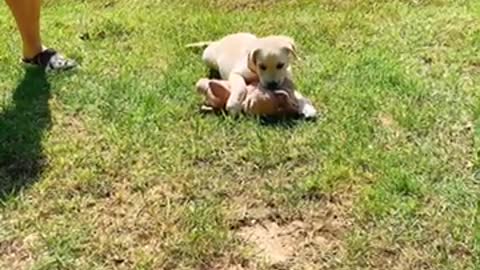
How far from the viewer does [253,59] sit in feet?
12.0

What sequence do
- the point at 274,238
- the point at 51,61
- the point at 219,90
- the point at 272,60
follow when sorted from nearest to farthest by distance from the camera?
the point at 274,238 < the point at 272,60 < the point at 219,90 < the point at 51,61

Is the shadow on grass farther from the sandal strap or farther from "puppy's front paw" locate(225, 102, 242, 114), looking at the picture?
"puppy's front paw" locate(225, 102, 242, 114)

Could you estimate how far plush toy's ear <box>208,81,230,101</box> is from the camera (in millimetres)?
3697

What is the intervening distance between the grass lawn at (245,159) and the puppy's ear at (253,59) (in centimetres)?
24

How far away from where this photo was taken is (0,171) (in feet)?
11.1

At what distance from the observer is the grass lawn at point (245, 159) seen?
2873 millimetres

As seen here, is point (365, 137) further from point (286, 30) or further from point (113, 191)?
point (286, 30)

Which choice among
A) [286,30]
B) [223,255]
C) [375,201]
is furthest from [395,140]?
[286,30]

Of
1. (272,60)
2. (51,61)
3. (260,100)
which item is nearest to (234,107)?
(260,100)

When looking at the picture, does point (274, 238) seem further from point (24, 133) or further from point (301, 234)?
point (24, 133)

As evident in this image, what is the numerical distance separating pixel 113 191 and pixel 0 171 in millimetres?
474

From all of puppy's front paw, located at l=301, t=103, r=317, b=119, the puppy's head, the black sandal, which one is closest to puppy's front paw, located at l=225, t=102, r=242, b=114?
the puppy's head

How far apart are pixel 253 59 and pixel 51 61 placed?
1.17 m

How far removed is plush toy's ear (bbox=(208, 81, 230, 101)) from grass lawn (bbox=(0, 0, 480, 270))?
101mm
